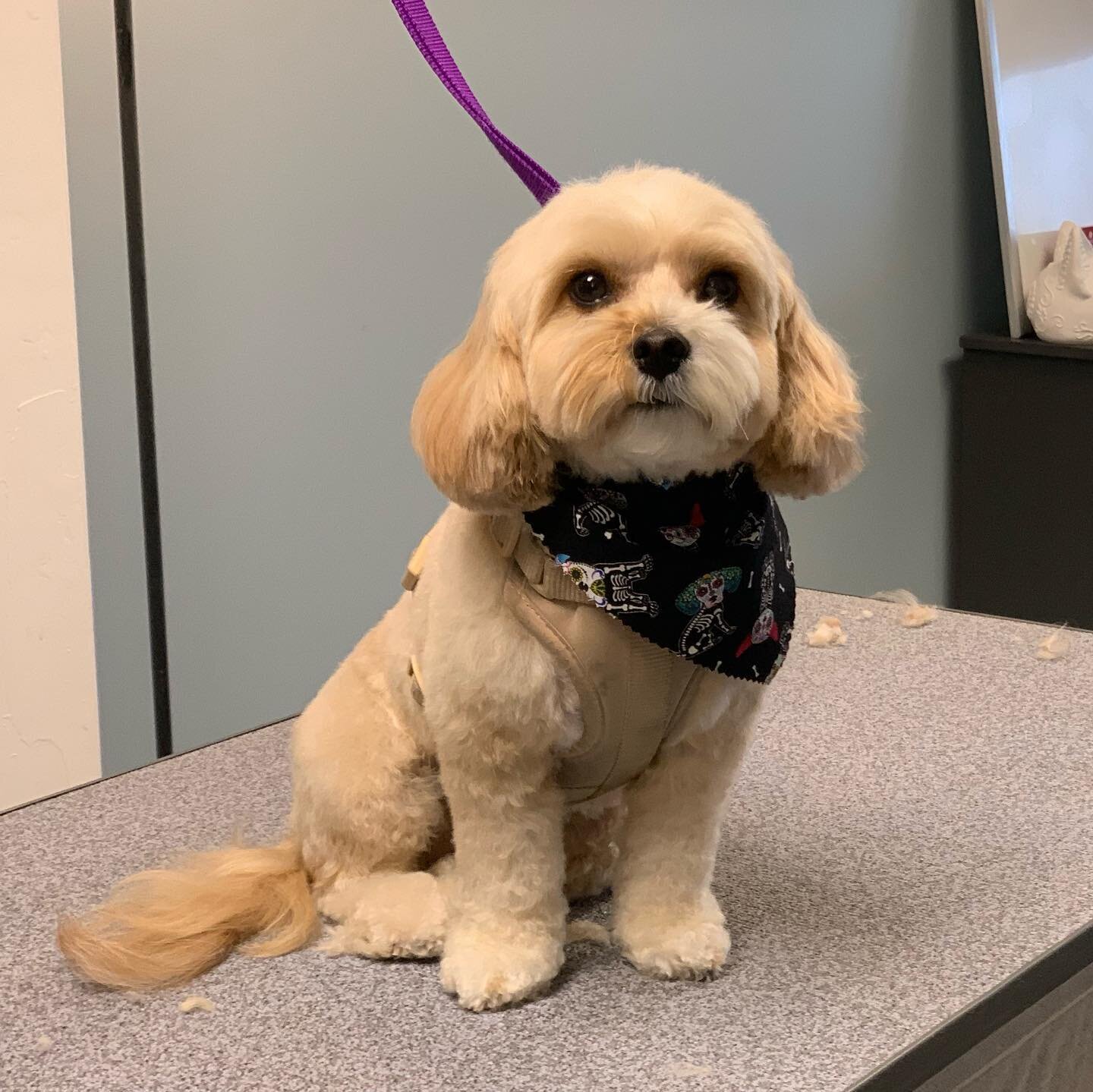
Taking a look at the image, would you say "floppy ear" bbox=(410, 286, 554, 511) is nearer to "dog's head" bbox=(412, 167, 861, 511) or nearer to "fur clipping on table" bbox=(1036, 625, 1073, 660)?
"dog's head" bbox=(412, 167, 861, 511)

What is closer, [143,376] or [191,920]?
[191,920]

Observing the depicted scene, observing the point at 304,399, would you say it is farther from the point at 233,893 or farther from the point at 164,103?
the point at 233,893

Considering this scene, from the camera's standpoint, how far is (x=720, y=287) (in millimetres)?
911

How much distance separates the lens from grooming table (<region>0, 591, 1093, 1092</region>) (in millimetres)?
928

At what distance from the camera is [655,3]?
2.17 m

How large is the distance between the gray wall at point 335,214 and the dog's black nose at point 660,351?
1.12 meters

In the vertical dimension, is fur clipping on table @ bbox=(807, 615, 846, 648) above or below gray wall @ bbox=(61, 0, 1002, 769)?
below

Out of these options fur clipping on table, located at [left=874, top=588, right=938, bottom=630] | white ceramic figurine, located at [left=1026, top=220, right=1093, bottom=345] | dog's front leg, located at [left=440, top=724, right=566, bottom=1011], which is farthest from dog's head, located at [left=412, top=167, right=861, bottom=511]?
white ceramic figurine, located at [left=1026, top=220, right=1093, bottom=345]

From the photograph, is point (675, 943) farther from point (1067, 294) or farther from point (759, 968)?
point (1067, 294)

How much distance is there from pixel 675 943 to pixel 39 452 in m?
1.18

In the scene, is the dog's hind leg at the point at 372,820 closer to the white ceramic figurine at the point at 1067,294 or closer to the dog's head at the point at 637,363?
the dog's head at the point at 637,363

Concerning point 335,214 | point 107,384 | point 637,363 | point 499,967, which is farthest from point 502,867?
point 335,214

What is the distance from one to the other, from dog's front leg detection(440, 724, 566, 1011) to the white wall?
102 centimetres

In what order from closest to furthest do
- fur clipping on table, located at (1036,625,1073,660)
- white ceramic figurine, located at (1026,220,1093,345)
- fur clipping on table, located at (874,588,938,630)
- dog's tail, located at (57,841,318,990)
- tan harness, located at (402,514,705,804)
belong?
1. tan harness, located at (402,514,705,804)
2. dog's tail, located at (57,841,318,990)
3. fur clipping on table, located at (1036,625,1073,660)
4. fur clipping on table, located at (874,588,938,630)
5. white ceramic figurine, located at (1026,220,1093,345)
